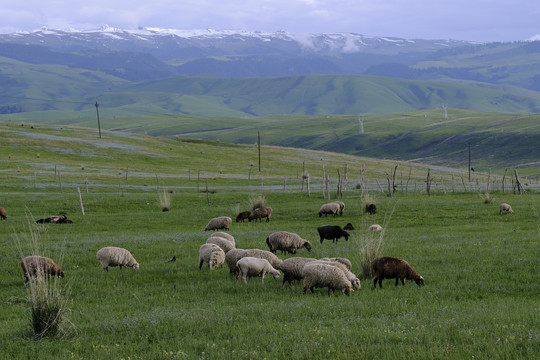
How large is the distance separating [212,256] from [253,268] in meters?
2.39

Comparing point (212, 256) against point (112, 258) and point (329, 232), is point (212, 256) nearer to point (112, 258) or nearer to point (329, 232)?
point (112, 258)

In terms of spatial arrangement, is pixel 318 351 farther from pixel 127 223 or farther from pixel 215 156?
pixel 215 156

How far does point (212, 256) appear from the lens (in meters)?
18.8

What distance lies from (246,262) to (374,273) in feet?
12.4

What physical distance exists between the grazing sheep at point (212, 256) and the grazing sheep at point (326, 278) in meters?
4.55

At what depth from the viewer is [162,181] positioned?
248 ft

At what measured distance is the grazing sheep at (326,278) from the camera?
14914 mm

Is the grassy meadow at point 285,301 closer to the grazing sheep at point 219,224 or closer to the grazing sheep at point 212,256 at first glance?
the grazing sheep at point 212,256

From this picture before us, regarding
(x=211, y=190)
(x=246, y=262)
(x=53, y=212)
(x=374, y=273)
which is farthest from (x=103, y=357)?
(x=211, y=190)

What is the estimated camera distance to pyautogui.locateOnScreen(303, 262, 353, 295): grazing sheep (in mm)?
14914

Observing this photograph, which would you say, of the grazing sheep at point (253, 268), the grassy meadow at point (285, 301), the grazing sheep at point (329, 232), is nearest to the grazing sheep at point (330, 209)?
the grassy meadow at point (285, 301)

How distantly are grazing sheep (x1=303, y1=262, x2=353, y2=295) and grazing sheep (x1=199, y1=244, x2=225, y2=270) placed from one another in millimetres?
4551

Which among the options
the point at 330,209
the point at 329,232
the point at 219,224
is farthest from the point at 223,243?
the point at 330,209

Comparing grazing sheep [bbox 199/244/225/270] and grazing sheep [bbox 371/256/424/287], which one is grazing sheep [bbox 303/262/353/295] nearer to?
grazing sheep [bbox 371/256/424/287]
